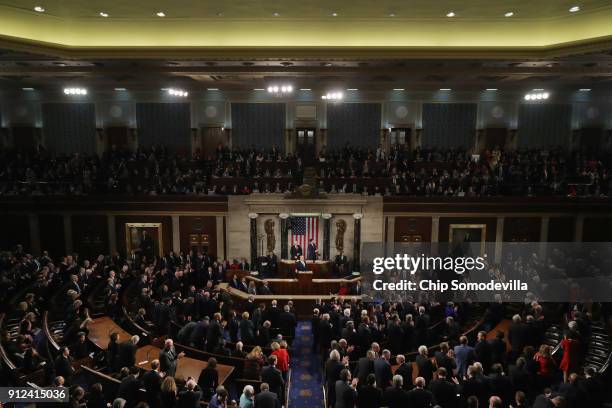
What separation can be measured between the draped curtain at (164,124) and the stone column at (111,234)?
18.2 ft

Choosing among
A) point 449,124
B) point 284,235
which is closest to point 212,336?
point 284,235

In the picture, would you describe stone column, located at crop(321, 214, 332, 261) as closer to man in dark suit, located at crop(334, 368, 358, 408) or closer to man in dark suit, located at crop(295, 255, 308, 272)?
man in dark suit, located at crop(295, 255, 308, 272)

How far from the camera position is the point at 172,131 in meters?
23.0

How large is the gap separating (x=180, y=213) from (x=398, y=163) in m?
9.88

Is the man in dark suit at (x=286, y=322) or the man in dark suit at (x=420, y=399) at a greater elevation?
the man in dark suit at (x=420, y=399)

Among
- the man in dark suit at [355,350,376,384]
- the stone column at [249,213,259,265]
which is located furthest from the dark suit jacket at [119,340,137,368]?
the stone column at [249,213,259,265]

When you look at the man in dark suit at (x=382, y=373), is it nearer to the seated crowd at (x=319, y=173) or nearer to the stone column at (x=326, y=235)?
the stone column at (x=326, y=235)

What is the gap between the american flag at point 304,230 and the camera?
1859 centimetres

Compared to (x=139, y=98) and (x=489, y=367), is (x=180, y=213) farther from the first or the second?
(x=489, y=367)

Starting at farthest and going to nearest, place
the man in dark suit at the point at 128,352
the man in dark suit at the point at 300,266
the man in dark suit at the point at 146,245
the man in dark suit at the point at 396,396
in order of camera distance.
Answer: the man in dark suit at the point at 146,245 → the man in dark suit at the point at 300,266 → the man in dark suit at the point at 128,352 → the man in dark suit at the point at 396,396

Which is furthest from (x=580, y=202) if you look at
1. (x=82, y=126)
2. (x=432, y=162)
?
(x=82, y=126)

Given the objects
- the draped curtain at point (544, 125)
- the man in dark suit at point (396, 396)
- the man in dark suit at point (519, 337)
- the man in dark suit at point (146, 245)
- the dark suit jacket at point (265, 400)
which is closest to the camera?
the dark suit jacket at point (265, 400)

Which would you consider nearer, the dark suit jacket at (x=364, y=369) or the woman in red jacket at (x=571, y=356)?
the dark suit jacket at (x=364, y=369)

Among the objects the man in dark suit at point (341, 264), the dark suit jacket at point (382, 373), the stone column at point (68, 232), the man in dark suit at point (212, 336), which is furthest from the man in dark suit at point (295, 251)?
the dark suit jacket at point (382, 373)
